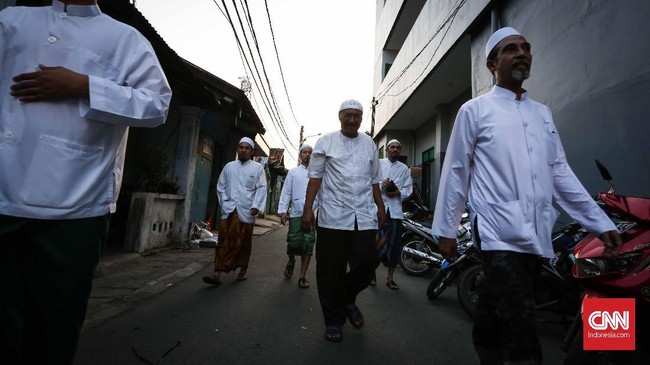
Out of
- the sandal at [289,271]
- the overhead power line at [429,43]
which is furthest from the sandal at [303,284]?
the overhead power line at [429,43]

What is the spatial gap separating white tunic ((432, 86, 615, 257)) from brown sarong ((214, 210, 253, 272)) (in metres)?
3.29

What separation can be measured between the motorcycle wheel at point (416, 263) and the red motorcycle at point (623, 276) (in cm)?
382

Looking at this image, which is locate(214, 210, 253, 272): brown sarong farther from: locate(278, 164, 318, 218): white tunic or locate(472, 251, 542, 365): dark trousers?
locate(472, 251, 542, 365): dark trousers

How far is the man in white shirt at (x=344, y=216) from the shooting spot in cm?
291

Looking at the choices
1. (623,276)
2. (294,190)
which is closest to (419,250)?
(294,190)

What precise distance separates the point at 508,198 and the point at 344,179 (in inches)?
62.2

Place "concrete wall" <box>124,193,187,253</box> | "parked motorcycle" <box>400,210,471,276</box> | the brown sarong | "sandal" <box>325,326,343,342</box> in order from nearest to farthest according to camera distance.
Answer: "sandal" <box>325,326,343,342</box>, the brown sarong, "parked motorcycle" <box>400,210,471,276</box>, "concrete wall" <box>124,193,187,253</box>

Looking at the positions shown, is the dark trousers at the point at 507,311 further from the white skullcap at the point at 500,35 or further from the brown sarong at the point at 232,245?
the brown sarong at the point at 232,245

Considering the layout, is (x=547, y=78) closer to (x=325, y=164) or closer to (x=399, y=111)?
(x=325, y=164)

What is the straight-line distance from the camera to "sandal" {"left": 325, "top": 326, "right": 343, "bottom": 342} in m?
2.69

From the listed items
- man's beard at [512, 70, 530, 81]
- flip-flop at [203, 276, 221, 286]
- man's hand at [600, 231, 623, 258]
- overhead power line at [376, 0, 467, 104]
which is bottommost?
flip-flop at [203, 276, 221, 286]

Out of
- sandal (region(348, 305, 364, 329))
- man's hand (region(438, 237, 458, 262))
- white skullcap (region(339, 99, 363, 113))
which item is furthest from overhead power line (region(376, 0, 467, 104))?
man's hand (region(438, 237, 458, 262))

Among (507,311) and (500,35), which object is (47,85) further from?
(500,35)

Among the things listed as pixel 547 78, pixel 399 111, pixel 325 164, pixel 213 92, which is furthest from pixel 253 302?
pixel 399 111
